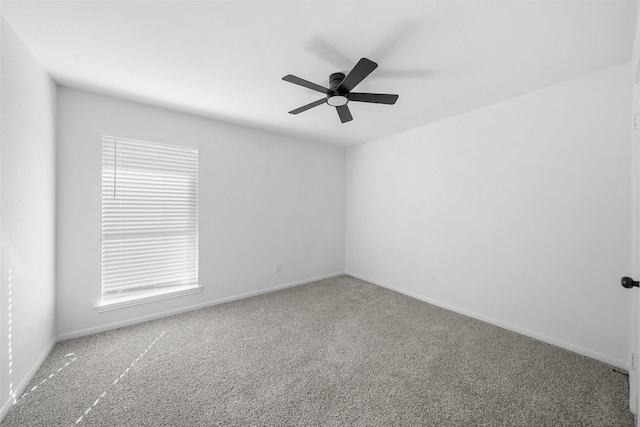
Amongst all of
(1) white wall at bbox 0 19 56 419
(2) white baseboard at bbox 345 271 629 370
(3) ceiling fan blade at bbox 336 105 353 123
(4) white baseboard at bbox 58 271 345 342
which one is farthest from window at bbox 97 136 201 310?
(2) white baseboard at bbox 345 271 629 370

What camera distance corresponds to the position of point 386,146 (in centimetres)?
391

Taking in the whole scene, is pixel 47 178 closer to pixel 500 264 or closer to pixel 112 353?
pixel 112 353

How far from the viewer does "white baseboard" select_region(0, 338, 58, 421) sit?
59.2 inches

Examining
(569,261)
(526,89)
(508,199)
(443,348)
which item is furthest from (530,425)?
(526,89)

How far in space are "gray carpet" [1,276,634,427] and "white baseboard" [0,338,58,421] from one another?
37 mm

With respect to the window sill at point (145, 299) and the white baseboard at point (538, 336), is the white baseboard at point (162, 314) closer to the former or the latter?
the window sill at point (145, 299)

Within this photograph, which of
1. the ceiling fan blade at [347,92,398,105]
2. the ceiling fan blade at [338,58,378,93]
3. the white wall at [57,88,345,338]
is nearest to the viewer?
the ceiling fan blade at [338,58,378,93]

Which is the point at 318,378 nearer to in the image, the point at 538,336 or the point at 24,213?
the point at 538,336

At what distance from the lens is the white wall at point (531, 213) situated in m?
2.04

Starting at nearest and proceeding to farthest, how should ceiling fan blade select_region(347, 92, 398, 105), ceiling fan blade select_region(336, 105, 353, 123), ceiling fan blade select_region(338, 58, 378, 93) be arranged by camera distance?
ceiling fan blade select_region(338, 58, 378, 93) < ceiling fan blade select_region(347, 92, 398, 105) < ceiling fan blade select_region(336, 105, 353, 123)

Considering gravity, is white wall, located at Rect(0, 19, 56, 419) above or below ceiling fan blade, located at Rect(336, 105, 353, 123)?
below

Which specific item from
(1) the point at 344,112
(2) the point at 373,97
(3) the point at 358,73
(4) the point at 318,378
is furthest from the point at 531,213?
(4) the point at 318,378

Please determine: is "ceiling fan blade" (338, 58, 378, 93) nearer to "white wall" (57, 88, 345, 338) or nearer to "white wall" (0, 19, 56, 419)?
"white wall" (57, 88, 345, 338)

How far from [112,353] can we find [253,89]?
8.88 feet
